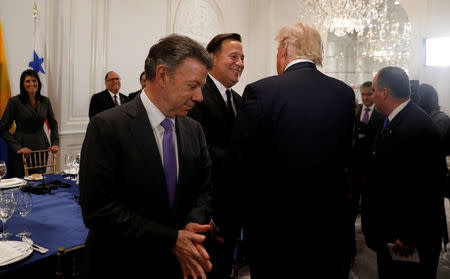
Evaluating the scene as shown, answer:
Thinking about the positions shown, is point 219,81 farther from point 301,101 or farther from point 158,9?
point 158,9

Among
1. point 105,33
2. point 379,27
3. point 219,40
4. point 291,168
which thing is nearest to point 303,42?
point 291,168

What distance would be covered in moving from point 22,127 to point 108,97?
4.03 feet

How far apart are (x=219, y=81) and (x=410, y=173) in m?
1.23

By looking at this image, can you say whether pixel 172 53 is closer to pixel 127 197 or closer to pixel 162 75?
pixel 162 75

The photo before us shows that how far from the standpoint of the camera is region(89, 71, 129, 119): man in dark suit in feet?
16.8

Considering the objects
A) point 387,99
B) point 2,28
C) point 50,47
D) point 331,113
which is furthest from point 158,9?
point 331,113

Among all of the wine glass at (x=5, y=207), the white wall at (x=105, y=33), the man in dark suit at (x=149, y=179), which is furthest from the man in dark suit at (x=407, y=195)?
the white wall at (x=105, y=33)

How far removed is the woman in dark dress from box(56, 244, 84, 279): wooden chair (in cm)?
272

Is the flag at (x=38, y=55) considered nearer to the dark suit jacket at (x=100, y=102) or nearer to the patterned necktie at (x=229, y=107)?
the dark suit jacket at (x=100, y=102)

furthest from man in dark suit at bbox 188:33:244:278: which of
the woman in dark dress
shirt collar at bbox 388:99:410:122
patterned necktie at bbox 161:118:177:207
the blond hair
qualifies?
the woman in dark dress

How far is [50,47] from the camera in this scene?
4895 mm

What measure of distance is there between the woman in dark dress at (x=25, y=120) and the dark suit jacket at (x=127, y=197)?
3.23 m

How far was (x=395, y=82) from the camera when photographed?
2.28m

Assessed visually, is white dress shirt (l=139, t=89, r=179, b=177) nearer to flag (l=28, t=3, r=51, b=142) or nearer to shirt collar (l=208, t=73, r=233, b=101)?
shirt collar (l=208, t=73, r=233, b=101)
